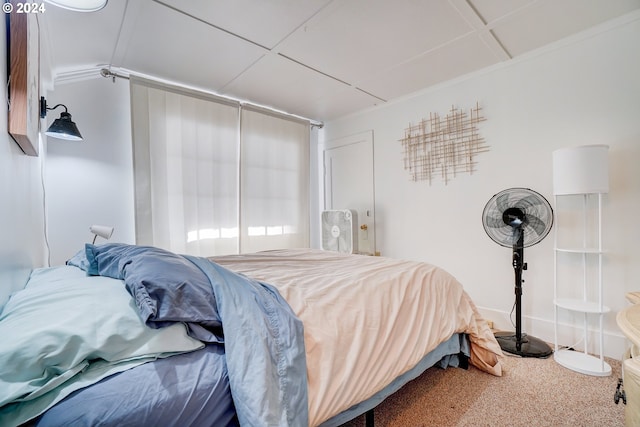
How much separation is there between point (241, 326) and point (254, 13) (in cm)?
193

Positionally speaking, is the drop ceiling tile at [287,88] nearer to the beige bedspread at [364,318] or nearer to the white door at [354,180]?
the white door at [354,180]

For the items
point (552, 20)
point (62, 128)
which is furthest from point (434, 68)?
point (62, 128)

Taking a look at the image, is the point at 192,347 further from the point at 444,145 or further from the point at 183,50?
the point at 444,145

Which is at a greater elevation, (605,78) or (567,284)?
(605,78)

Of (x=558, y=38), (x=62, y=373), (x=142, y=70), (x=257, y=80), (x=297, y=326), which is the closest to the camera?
(x=62, y=373)

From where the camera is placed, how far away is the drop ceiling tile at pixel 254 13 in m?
1.75

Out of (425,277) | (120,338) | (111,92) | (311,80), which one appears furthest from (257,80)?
(120,338)

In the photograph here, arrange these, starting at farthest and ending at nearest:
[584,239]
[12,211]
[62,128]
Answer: [584,239], [62,128], [12,211]

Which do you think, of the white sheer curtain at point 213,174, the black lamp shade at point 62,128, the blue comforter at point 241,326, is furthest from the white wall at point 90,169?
the blue comforter at point 241,326

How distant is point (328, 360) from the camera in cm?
100

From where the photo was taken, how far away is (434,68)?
2.59 meters

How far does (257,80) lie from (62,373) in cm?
273

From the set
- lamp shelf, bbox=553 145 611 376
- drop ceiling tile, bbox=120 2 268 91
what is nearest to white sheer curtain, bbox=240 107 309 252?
drop ceiling tile, bbox=120 2 268 91

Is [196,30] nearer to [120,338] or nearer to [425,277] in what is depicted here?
[120,338]
